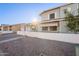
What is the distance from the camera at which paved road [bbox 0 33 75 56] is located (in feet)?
7.50

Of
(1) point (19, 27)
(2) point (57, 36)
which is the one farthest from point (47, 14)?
(1) point (19, 27)

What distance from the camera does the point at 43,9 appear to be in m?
2.37

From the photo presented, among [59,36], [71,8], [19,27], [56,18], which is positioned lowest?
[59,36]

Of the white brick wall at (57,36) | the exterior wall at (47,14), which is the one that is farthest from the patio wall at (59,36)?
the exterior wall at (47,14)

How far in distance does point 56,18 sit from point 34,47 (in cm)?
54

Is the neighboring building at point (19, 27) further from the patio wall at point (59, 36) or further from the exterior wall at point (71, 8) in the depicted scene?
the exterior wall at point (71, 8)

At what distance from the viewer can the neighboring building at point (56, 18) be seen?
231 centimetres

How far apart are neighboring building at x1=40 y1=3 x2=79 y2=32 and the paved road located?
0.66 feet

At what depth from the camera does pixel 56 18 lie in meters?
2.42

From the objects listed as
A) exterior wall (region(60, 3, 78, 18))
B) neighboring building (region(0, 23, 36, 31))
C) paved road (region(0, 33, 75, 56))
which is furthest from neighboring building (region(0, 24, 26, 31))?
exterior wall (region(60, 3, 78, 18))

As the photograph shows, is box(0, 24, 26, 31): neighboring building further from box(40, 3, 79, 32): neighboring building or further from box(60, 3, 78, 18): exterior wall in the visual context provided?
box(60, 3, 78, 18): exterior wall

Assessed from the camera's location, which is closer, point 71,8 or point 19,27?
point 71,8

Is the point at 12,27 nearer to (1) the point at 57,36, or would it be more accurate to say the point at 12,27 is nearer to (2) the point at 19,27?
(2) the point at 19,27

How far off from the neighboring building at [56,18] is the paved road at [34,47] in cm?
20
